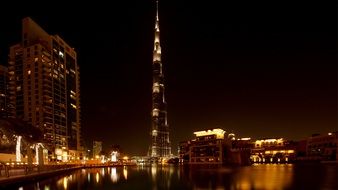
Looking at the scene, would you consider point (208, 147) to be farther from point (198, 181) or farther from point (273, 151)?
point (198, 181)

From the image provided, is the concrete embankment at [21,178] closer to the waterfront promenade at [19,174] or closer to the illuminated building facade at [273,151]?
the waterfront promenade at [19,174]

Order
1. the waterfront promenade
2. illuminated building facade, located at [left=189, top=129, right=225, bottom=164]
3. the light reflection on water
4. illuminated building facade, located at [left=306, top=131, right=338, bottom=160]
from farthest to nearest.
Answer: illuminated building facade, located at [left=189, top=129, right=225, bottom=164], illuminated building facade, located at [left=306, top=131, right=338, bottom=160], the waterfront promenade, the light reflection on water

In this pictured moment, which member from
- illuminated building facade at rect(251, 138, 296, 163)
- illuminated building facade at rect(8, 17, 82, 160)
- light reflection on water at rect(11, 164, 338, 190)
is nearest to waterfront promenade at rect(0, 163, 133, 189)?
light reflection on water at rect(11, 164, 338, 190)

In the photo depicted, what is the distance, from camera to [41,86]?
403ft

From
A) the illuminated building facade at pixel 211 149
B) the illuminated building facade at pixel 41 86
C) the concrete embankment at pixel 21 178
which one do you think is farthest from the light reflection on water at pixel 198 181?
the illuminated building facade at pixel 211 149

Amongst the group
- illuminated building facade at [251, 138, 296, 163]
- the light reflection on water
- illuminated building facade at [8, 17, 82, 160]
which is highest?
illuminated building facade at [8, 17, 82, 160]

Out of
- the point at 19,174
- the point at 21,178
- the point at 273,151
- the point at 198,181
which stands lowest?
the point at 273,151

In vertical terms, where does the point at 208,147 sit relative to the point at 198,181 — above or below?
below

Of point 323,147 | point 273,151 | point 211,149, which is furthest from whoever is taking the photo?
point 273,151

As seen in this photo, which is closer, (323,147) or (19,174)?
(19,174)

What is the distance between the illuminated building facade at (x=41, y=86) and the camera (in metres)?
120

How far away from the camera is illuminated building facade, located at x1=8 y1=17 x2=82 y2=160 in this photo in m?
120

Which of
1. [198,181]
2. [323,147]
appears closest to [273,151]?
[323,147]

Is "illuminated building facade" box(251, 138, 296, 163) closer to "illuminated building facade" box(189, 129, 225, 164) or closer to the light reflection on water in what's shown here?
A: "illuminated building facade" box(189, 129, 225, 164)
